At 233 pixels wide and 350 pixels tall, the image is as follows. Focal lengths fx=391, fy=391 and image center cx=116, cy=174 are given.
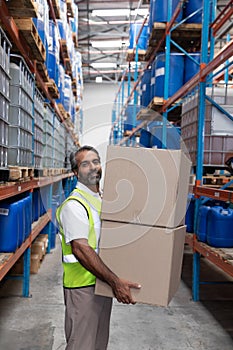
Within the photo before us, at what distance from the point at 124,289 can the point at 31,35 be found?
282 centimetres

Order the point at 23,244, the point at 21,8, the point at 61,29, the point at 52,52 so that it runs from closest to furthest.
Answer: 1. the point at 21,8
2. the point at 23,244
3. the point at 52,52
4. the point at 61,29

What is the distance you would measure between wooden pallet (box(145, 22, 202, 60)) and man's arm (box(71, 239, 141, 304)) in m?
5.43

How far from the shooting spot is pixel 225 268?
3.79 m

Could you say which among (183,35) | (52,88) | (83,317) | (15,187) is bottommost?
(83,317)

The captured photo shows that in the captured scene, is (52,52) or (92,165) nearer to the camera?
(92,165)

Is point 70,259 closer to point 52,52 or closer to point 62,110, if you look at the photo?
point 52,52

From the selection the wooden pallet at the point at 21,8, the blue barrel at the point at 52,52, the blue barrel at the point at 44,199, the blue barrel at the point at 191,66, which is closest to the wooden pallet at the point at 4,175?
the wooden pallet at the point at 21,8

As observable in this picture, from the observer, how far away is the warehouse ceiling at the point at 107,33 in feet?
45.5

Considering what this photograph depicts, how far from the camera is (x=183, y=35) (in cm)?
702

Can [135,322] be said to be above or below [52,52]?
below

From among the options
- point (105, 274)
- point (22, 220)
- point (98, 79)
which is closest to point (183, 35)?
point (22, 220)

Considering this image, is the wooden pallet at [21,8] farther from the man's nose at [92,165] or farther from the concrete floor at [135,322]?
the concrete floor at [135,322]

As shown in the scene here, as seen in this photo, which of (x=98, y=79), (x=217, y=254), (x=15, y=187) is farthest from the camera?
(x=98, y=79)

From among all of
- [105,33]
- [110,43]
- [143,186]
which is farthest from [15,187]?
[105,33]
